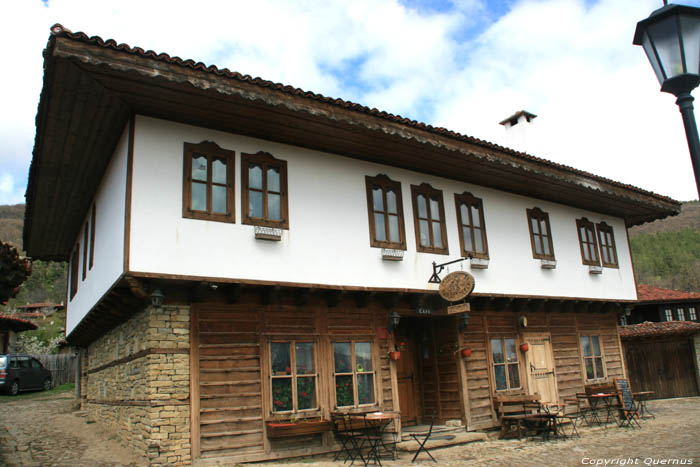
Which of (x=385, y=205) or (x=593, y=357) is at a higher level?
(x=385, y=205)

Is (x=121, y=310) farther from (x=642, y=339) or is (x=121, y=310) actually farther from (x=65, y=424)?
(x=642, y=339)

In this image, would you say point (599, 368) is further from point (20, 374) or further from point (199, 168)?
point (20, 374)

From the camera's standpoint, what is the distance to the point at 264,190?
9781 millimetres

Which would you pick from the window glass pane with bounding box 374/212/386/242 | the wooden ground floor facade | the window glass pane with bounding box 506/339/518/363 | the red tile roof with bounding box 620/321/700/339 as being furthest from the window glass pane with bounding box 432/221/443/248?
the red tile roof with bounding box 620/321/700/339

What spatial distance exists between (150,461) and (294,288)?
3.31m

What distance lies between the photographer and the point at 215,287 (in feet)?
29.0

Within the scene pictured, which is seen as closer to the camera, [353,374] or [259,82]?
[259,82]

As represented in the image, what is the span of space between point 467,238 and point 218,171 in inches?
224

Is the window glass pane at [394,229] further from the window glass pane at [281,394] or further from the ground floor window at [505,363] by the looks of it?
the ground floor window at [505,363]

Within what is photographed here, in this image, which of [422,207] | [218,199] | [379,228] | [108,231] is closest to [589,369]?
[422,207]

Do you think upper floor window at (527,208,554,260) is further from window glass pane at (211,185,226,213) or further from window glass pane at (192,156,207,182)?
window glass pane at (192,156,207,182)

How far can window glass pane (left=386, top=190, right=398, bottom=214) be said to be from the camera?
450 inches

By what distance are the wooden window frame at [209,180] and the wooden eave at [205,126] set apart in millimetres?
399

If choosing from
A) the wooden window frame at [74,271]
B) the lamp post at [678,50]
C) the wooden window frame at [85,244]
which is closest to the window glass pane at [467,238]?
the wooden window frame at [85,244]
